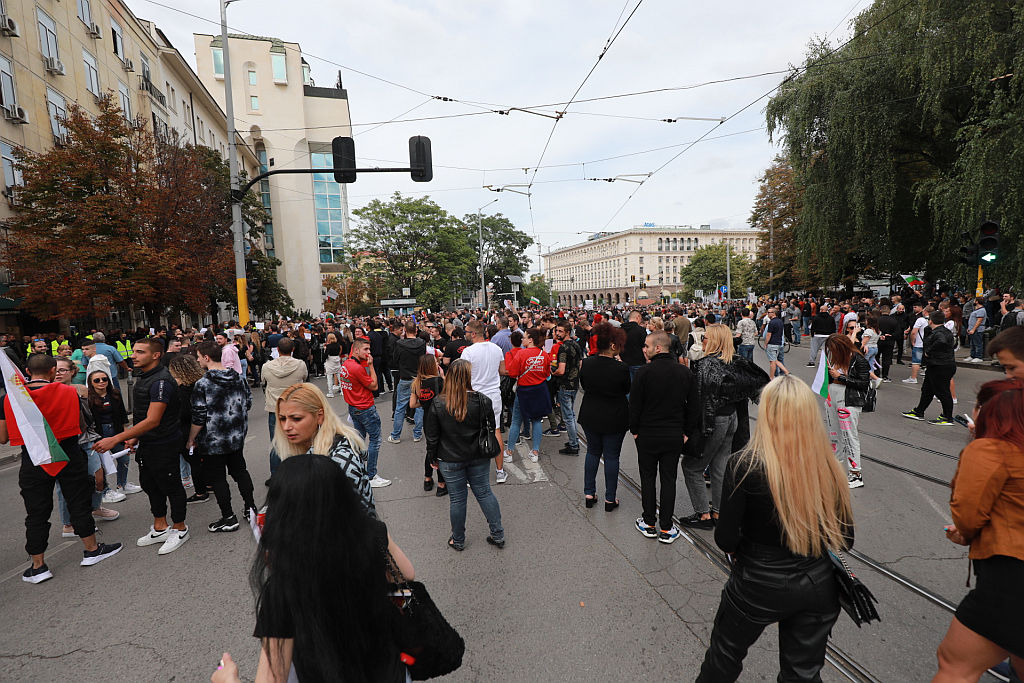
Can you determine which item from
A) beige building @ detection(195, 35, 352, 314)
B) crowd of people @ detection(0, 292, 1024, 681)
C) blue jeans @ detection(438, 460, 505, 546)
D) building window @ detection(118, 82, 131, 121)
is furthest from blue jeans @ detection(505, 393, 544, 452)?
beige building @ detection(195, 35, 352, 314)

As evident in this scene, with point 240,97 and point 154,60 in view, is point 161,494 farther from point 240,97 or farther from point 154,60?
point 240,97

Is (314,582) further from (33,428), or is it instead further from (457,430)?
(33,428)

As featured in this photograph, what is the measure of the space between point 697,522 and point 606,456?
105 cm

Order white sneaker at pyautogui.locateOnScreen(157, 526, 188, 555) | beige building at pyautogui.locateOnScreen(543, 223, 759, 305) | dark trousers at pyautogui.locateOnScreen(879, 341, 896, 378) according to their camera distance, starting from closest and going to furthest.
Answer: white sneaker at pyautogui.locateOnScreen(157, 526, 188, 555), dark trousers at pyautogui.locateOnScreen(879, 341, 896, 378), beige building at pyautogui.locateOnScreen(543, 223, 759, 305)

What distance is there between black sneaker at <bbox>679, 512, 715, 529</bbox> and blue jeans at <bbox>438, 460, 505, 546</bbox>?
1.85 meters

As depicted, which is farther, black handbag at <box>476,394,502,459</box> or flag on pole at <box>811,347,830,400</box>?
flag on pole at <box>811,347,830,400</box>

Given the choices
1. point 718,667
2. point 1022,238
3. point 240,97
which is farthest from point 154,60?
point 1022,238

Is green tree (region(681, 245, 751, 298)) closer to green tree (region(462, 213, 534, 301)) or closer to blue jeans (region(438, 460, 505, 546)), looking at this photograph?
green tree (region(462, 213, 534, 301))

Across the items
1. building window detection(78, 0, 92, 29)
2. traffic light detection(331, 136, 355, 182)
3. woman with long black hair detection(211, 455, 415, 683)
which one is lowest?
woman with long black hair detection(211, 455, 415, 683)

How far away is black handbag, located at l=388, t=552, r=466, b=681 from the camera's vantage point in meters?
1.62

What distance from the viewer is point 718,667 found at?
2.27m

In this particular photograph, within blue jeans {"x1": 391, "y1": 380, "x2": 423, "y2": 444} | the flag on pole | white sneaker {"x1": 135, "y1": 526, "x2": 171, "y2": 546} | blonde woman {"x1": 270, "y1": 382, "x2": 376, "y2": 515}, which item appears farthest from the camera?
blue jeans {"x1": 391, "y1": 380, "x2": 423, "y2": 444}

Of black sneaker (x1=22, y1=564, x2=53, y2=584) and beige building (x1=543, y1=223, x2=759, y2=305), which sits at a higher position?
beige building (x1=543, y1=223, x2=759, y2=305)

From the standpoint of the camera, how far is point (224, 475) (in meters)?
4.91
